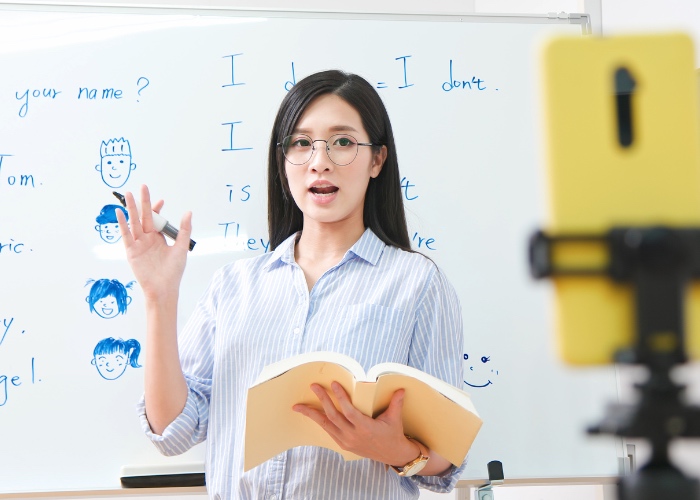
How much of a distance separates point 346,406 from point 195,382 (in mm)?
444

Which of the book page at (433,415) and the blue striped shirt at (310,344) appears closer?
the book page at (433,415)

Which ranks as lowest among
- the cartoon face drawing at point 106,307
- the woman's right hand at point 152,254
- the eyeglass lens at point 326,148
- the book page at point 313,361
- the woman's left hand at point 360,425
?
the woman's left hand at point 360,425

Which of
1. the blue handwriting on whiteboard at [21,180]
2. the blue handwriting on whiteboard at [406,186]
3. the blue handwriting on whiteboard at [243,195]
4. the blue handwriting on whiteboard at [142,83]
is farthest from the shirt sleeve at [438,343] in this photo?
the blue handwriting on whiteboard at [21,180]

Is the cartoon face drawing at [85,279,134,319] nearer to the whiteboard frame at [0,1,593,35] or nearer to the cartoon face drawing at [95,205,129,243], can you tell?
the cartoon face drawing at [95,205,129,243]

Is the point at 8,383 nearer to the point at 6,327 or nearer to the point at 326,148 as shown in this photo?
the point at 6,327

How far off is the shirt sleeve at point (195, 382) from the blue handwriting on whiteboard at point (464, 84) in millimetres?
755

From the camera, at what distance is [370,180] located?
1.56 meters

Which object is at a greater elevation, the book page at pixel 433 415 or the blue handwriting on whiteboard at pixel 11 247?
the blue handwriting on whiteboard at pixel 11 247

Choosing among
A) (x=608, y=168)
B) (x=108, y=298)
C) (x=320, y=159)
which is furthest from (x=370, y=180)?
(x=608, y=168)

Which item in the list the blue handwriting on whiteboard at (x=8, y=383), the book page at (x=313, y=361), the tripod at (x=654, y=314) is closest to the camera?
the tripod at (x=654, y=314)

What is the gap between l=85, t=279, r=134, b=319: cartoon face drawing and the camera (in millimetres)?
1775

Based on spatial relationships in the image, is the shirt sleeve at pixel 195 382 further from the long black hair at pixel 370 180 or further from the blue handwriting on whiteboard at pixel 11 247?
the blue handwriting on whiteboard at pixel 11 247

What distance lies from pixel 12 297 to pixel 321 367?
1.00 meters

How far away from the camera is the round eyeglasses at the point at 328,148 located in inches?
57.6
